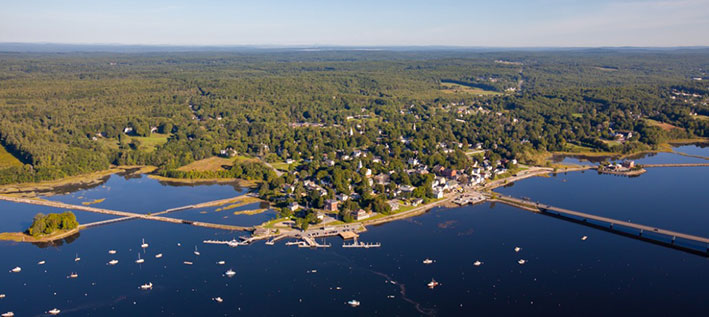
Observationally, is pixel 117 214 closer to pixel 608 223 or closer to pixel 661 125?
pixel 608 223

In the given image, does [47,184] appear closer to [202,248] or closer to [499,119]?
[202,248]

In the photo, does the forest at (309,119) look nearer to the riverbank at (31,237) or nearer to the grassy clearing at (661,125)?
the grassy clearing at (661,125)

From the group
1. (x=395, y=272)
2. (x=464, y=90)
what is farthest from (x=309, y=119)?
(x=395, y=272)

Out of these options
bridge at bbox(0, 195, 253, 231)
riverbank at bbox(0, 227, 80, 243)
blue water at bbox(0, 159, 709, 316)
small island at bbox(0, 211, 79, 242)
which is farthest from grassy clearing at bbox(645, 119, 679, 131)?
riverbank at bbox(0, 227, 80, 243)

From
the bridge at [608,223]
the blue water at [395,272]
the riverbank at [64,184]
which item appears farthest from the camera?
the riverbank at [64,184]

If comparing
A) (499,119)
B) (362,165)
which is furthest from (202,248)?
(499,119)

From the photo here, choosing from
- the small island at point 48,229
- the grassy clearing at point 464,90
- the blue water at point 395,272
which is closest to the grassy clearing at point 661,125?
the grassy clearing at point 464,90

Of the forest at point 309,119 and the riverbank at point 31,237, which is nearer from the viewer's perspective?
the riverbank at point 31,237
